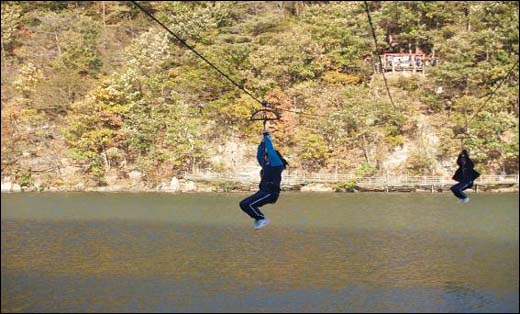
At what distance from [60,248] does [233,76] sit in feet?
50.6

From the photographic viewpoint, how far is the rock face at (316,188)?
30.3m

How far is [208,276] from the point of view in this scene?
15.3 m

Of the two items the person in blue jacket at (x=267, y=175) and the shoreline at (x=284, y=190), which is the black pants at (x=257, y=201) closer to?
the person in blue jacket at (x=267, y=175)

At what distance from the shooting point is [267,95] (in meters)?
32.1

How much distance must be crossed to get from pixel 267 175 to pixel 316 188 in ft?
71.4

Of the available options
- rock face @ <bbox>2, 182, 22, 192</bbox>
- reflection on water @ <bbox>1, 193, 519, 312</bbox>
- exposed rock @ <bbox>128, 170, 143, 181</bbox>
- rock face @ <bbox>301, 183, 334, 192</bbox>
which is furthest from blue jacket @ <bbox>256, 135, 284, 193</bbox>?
rock face @ <bbox>2, 182, 22, 192</bbox>

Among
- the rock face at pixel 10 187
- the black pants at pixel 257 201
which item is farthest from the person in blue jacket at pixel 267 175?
the rock face at pixel 10 187

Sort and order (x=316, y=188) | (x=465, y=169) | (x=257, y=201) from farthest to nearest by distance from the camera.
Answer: (x=316, y=188), (x=465, y=169), (x=257, y=201)

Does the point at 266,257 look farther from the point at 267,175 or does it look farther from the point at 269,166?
the point at 269,166

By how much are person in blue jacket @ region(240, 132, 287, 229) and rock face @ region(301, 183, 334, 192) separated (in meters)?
21.1

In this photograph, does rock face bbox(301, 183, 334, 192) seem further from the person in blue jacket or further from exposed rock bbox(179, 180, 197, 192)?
the person in blue jacket

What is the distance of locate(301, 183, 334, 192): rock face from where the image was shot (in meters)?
30.3

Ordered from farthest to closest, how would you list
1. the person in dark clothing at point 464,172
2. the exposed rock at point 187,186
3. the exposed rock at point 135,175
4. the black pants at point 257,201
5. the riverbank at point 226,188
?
the exposed rock at point 135,175
the exposed rock at point 187,186
the riverbank at point 226,188
the person in dark clothing at point 464,172
the black pants at point 257,201

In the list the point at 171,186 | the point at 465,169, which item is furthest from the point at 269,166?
the point at 171,186
